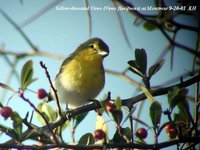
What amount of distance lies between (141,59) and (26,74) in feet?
1.92

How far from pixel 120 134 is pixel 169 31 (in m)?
0.89

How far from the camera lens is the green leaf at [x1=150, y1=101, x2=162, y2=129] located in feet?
5.14

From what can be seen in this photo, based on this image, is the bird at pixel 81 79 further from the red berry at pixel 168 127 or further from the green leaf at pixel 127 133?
the red berry at pixel 168 127

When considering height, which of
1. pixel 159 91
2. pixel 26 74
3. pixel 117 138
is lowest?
pixel 117 138

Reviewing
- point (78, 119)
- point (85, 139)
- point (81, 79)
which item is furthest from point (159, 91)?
point (81, 79)

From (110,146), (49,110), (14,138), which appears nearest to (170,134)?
(110,146)

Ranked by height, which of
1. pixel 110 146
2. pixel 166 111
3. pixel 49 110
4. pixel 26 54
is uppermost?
pixel 26 54

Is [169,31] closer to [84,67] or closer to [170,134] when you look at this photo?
[170,134]

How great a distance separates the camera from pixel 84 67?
11.4ft

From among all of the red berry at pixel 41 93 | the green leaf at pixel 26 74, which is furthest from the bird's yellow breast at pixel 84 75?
the green leaf at pixel 26 74

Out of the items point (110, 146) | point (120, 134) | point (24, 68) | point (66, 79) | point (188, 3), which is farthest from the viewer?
point (66, 79)

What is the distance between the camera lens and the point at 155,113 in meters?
1.59

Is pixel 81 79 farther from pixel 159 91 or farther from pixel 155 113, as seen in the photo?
pixel 155 113

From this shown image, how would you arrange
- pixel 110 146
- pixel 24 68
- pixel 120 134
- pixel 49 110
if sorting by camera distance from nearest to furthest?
pixel 110 146
pixel 120 134
pixel 24 68
pixel 49 110
